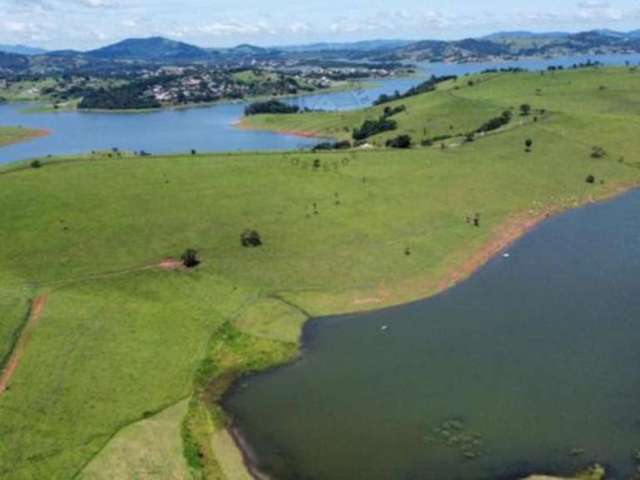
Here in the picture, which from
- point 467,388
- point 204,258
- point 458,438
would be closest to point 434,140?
point 204,258

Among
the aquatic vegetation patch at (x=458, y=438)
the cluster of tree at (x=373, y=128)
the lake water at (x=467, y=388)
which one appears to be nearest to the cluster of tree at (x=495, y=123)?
the cluster of tree at (x=373, y=128)

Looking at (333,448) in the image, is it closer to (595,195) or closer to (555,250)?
(555,250)

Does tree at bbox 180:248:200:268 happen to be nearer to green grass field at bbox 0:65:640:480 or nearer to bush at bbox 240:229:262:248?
green grass field at bbox 0:65:640:480

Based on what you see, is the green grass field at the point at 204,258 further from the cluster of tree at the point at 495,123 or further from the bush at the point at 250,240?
the cluster of tree at the point at 495,123

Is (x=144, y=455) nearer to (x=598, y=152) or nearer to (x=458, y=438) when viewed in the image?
(x=458, y=438)

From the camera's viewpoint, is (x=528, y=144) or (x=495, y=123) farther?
(x=495, y=123)

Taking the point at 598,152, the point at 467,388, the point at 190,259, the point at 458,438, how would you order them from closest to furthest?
the point at 458,438 < the point at 467,388 < the point at 190,259 < the point at 598,152

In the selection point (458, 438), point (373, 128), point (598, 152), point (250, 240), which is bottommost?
point (458, 438)
